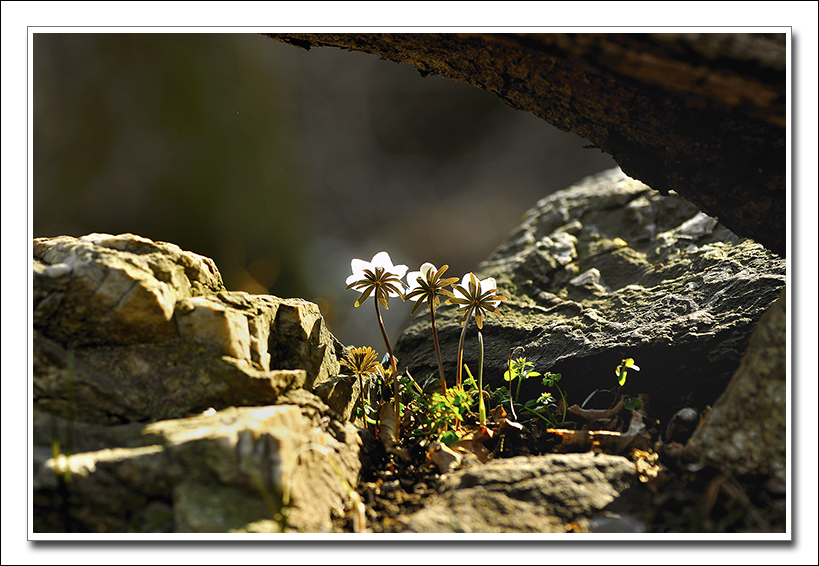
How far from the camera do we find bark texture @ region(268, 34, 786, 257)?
1.29 meters

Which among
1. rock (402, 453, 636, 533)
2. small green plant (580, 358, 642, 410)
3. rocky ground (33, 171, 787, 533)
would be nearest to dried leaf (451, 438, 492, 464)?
rocky ground (33, 171, 787, 533)

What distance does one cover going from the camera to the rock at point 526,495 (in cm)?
120

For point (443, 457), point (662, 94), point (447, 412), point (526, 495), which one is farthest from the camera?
point (447, 412)

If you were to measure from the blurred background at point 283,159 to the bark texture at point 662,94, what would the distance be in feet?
9.28

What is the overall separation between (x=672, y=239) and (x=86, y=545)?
10.5 ft

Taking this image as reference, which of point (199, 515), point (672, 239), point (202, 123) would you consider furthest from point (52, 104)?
point (672, 239)

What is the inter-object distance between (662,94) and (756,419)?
1.07 meters

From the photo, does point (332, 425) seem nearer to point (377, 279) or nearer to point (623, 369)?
point (377, 279)

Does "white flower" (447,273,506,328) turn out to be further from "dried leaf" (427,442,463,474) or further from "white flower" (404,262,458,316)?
"dried leaf" (427,442,463,474)

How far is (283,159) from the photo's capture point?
5578 mm

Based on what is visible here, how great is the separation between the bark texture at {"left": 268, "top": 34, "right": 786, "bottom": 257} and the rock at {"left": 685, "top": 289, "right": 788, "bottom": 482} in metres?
0.42

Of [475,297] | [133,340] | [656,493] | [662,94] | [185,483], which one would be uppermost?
[662,94]

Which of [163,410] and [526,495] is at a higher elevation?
[163,410]

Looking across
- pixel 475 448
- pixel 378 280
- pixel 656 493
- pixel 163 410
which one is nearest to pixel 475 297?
pixel 378 280
